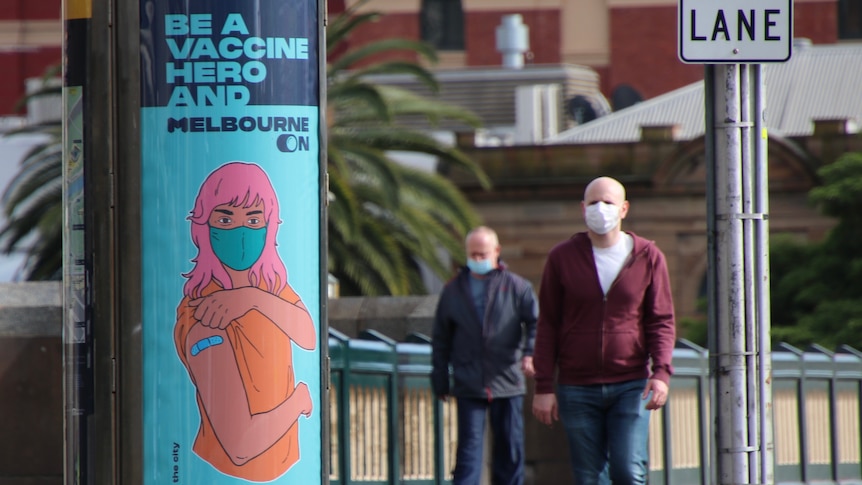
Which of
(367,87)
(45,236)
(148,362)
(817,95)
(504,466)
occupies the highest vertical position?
(817,95)

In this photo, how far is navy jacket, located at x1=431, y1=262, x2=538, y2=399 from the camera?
10000mm

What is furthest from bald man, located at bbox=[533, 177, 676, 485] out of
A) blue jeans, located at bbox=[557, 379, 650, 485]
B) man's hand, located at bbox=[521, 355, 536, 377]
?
man's hand, located at bbox=[521, 355, 536, 377]

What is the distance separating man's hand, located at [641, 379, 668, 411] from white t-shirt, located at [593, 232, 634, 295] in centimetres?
49

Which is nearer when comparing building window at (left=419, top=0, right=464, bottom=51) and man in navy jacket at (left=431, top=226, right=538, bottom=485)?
man in navy jacket at (left=431, top=226, right=538, bottom=485)

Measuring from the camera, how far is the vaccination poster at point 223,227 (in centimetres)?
676

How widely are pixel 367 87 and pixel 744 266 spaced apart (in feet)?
62.5

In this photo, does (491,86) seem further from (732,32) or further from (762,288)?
(762,288)

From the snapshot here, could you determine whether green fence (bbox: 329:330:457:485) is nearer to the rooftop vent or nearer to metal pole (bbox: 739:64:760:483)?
metal pole (bbox: 739:64:760:483)

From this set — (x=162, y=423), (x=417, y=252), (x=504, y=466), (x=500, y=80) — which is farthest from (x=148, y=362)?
(x=500, y=80)

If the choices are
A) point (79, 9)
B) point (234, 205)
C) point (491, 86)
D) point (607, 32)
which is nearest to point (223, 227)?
point (234, 205)

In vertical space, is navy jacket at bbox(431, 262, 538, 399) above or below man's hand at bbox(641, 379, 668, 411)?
above

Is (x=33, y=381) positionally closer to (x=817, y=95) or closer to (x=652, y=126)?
(x=652, y=126)

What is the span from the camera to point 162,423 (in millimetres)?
6832

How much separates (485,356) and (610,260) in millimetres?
1956
